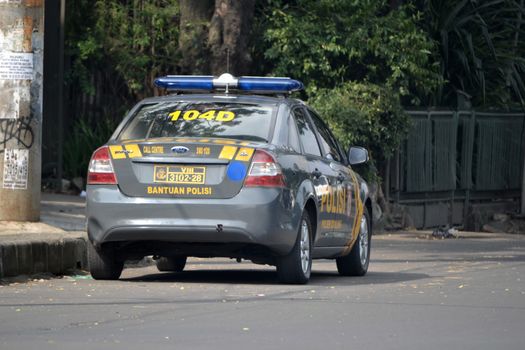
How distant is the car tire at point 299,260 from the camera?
36.4 feet

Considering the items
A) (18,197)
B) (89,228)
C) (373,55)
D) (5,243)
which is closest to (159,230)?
(89,228)

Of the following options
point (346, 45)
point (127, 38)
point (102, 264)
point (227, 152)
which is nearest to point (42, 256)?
point (102, 264)

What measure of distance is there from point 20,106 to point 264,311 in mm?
5642

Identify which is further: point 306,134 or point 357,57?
point 357,57

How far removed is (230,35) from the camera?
19.7m

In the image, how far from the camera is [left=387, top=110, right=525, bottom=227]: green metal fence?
2283cm

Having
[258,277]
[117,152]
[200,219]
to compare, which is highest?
[117,152]

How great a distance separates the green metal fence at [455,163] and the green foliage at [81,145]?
14.9ft

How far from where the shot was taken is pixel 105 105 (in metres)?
22.8

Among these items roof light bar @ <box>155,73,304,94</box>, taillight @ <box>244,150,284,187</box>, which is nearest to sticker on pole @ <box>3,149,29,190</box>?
roof light bar @ <box>155,73,304,94</box>

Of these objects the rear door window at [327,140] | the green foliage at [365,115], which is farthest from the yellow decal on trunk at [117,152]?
the green foliage at [365,115]

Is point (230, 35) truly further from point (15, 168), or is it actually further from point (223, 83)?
point (223, 83)

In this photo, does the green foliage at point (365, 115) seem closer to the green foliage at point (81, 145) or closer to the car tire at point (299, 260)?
the green foliage at point (81, 145)

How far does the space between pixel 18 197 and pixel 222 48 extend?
20.8 ft
